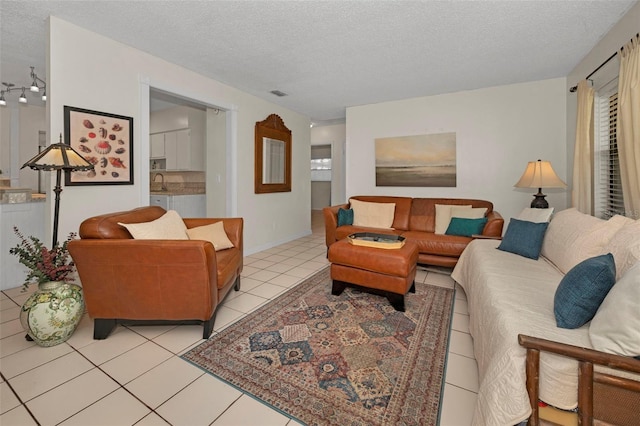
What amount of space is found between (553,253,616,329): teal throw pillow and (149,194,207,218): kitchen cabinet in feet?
15.7

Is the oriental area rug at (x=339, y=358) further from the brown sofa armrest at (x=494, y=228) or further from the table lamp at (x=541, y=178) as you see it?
the table lamp at (x=541, y=178)

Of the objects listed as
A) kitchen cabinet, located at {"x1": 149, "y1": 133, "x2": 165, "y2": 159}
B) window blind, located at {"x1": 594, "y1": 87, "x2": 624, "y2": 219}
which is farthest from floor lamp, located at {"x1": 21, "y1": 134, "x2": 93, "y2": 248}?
window blind, located at {"x1": 594, "y1": 87, "x2": 624, "y2": 219}

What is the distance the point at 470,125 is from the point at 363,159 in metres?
1.78

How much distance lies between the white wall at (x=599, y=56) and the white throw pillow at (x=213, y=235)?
3.89 m

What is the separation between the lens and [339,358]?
1.82m

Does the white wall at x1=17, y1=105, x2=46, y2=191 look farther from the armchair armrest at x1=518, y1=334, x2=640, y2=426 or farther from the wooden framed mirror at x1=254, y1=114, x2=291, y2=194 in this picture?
the armchair armrest at x1=518, y1=334, x2=640, y2=426

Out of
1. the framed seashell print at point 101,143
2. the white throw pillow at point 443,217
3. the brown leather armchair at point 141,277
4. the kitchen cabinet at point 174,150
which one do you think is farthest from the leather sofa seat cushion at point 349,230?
the kitchen cabinet at point 174,150

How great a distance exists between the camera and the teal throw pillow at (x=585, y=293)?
1.20 metres

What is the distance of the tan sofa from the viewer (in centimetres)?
336

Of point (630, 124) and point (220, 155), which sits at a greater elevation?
point (220, 155)

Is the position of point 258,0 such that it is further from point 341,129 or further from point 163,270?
point 341,129

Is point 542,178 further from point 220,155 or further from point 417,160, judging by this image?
point 220,155

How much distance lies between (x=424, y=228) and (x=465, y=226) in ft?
2.17

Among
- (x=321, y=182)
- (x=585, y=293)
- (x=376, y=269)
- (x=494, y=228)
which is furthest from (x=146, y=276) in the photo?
(x=321, y=182)
